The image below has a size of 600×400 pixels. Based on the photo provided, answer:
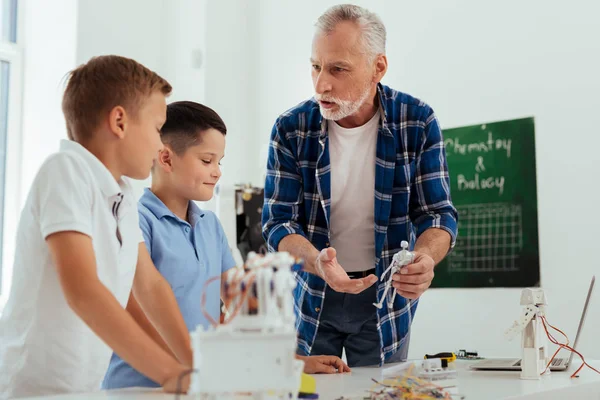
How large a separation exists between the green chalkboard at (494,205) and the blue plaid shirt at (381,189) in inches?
71.6

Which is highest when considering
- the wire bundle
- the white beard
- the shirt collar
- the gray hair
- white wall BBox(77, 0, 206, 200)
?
white wall BBox(77, 0, 206, 200)

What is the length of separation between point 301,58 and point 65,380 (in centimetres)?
393

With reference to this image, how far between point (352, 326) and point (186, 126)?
0.73 metres

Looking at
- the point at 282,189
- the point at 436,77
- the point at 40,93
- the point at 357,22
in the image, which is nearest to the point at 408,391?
the point at 282,189

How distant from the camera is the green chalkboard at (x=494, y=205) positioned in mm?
3783

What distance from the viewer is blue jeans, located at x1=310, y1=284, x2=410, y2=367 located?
1.98 metres

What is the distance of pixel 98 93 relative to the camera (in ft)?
4.41

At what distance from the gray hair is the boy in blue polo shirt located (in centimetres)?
45

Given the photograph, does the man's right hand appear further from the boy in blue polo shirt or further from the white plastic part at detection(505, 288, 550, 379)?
the white plastic part at detection(505, 288, 550, 379)

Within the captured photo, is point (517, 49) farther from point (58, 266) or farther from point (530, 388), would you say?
point (58, 266)

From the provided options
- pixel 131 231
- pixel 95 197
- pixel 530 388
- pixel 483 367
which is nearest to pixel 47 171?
pixel 95 197

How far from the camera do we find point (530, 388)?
1.46m

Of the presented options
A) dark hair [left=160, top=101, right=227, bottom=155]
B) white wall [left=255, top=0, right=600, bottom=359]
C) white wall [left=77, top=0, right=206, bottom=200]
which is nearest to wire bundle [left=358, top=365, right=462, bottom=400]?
dark hair [left=160, top=101, right=227, bottom=155]

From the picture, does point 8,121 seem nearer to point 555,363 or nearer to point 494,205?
point 494,205
